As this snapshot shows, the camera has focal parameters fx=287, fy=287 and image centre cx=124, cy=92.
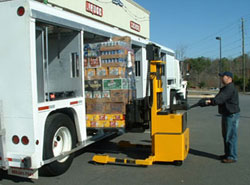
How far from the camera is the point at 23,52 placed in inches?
168

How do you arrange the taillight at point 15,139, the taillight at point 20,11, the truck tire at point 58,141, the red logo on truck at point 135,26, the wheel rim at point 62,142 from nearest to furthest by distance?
the taillight at point 20,11 → the taillight at point 15,139 → the truck tire at point 58,141 → the wheel rim at point 62,142 → the red logo on truck at point 135,26

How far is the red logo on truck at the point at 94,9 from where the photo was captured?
686 inches

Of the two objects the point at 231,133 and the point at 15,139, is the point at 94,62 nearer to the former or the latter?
the point at 15,139

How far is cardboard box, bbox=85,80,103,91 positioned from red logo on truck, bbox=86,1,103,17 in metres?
12.3

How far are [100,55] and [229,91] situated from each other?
2690mm

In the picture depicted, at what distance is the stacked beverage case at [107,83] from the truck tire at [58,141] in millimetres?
800

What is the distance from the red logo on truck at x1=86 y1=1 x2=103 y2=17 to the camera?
57.1 ft

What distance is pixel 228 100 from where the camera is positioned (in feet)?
18.8

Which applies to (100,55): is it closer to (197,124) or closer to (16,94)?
(16,94)

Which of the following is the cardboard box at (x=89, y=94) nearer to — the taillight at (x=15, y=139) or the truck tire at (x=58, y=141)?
the truck tire at (x=58, y=141)

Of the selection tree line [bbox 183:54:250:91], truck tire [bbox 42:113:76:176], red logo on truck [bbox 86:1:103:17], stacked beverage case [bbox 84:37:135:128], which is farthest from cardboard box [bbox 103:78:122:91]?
tree line [bbox 183:54:250:91]

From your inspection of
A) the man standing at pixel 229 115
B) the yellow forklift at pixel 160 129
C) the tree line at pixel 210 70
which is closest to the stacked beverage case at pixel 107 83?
the yellow forklift at pixel 160 129

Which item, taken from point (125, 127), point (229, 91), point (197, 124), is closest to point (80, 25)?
point (125, 127)

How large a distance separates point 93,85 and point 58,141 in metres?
1.43
